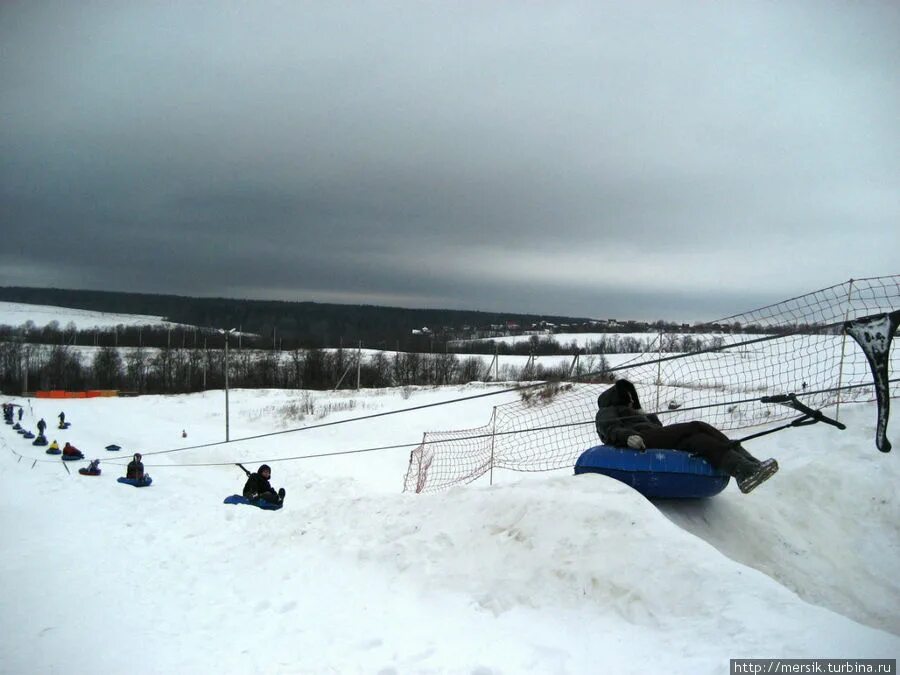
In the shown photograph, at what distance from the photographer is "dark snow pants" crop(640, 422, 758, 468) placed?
5449 mm

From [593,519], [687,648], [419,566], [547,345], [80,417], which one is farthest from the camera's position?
[547,345]

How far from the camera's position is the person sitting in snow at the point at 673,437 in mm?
5059

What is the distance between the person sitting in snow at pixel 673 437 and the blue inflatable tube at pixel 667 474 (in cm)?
11

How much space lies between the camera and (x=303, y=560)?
5.71 meters

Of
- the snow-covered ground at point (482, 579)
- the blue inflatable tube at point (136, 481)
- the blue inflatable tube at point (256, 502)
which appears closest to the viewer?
the snow-covered ground at point (482, 579)

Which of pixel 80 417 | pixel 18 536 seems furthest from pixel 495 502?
pixel 80 417

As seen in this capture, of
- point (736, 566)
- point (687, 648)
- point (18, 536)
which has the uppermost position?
point (736, 566)

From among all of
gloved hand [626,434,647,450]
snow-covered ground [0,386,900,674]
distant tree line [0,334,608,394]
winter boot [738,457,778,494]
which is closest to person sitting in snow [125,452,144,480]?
snow-covered ground [0,386,900,674]

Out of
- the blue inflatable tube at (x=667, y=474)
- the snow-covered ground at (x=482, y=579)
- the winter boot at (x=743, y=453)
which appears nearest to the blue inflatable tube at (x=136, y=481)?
the snow-covered ground at (x=482, y=579)

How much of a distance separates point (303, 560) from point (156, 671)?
2003 mm

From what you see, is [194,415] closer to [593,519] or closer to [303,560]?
[303,560]

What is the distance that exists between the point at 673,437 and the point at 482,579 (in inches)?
104

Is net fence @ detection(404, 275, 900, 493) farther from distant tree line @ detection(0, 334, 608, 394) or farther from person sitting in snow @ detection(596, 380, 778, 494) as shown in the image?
distant tree line @ detection(0, 334, 608, 394)

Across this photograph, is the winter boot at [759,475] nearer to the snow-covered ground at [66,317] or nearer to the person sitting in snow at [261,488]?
the person sitting in snow at [261,488]
